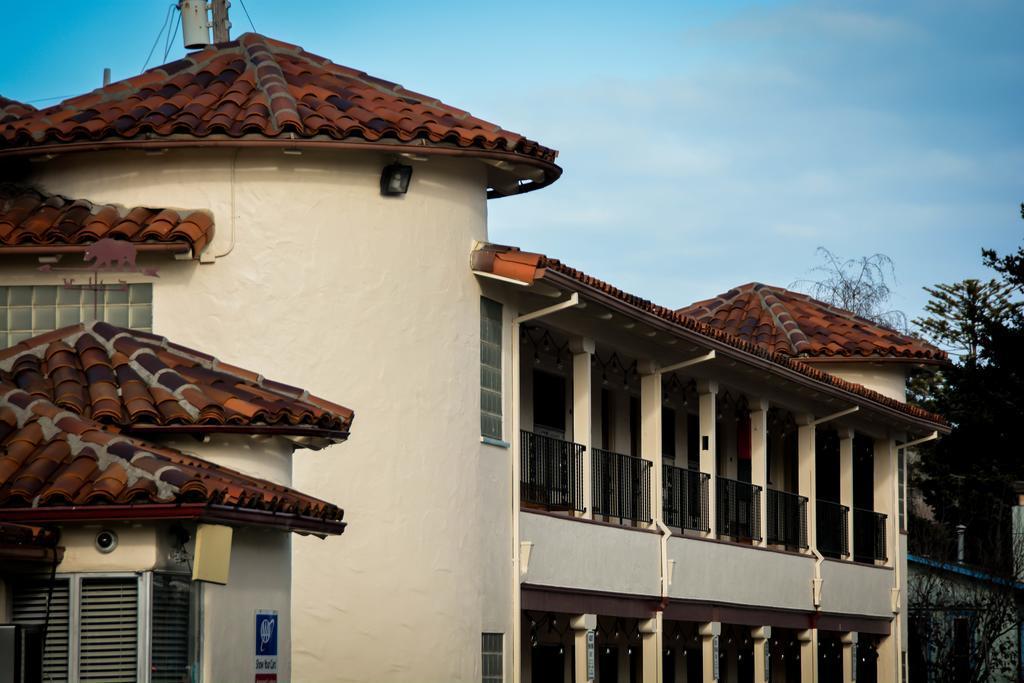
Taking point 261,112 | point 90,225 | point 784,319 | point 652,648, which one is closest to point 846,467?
point 784,319

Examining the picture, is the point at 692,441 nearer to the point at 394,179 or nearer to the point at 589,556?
the point at 589,556

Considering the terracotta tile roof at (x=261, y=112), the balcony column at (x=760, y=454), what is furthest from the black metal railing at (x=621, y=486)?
the terracotta tile roof at (x=261, y=112)

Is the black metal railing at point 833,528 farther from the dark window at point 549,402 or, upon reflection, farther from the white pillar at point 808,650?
the dark window at point 549,402

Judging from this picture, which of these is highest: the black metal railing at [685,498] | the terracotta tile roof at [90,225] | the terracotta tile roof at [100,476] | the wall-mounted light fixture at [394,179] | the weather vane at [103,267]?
the wall-mounted light fixture at [394,179]

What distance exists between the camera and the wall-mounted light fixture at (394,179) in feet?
59.8

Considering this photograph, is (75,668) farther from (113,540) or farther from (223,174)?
(223,174)

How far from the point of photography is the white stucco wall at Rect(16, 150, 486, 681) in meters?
17.6

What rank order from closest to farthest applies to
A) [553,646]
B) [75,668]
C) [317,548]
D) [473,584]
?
[75,668] < [317,548] < [473,584] < [553,646]

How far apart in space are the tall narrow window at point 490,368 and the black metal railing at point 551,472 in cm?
105

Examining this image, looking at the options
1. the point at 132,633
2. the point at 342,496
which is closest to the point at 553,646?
the point at 342,496

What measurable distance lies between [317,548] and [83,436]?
4.92 meters

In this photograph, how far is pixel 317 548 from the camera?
17.5 metres

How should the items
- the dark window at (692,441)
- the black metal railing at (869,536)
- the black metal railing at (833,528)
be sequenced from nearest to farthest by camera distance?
the dark window at (692,441) < the black metal railing at (833,528) < the black metal railing at (869,536)

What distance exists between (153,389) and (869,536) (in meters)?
19.6
